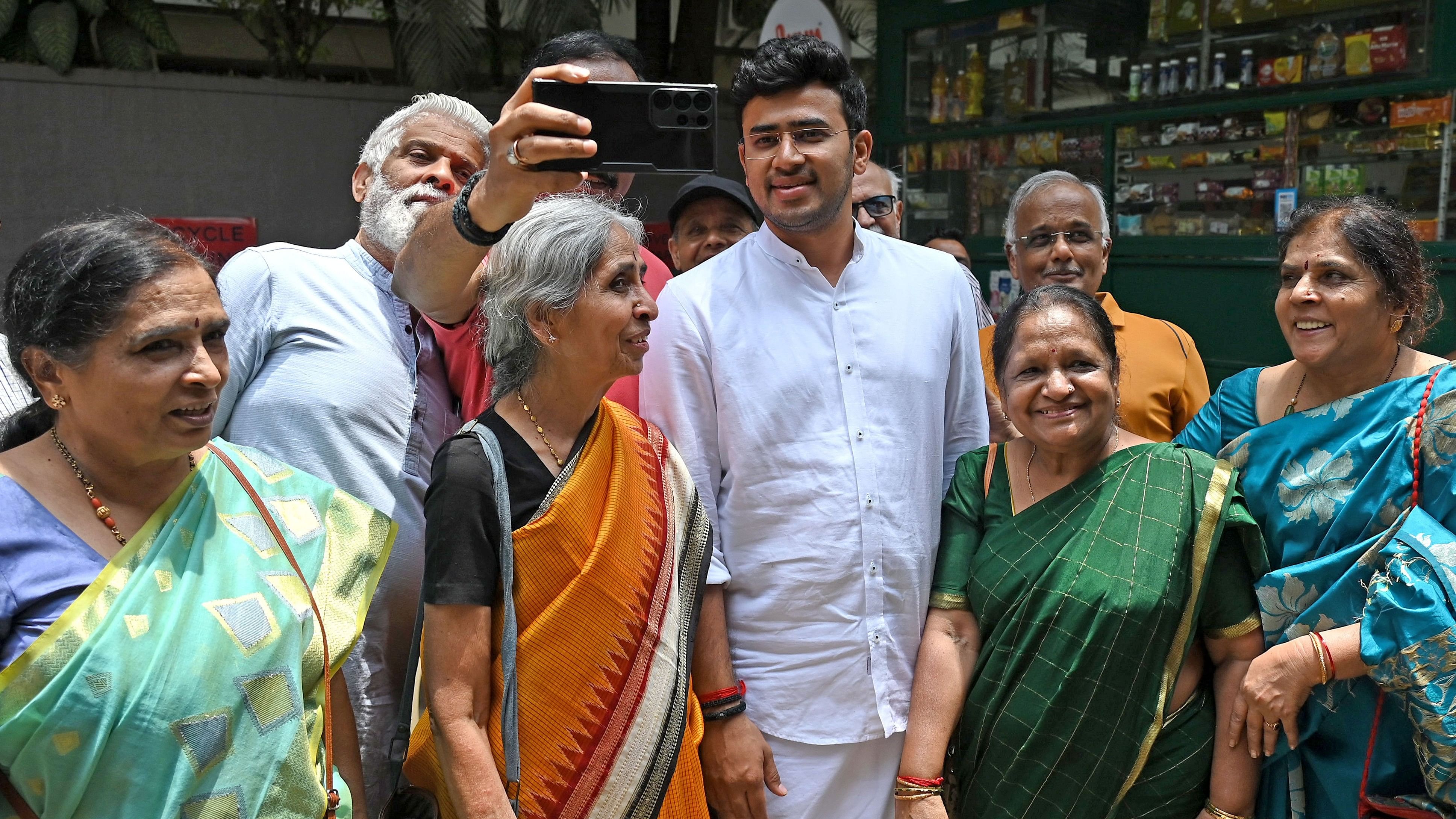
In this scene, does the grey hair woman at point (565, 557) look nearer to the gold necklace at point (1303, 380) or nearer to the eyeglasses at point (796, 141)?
the eyeglasses at point (796, 141)

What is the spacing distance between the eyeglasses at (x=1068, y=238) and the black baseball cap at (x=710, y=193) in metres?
0.89

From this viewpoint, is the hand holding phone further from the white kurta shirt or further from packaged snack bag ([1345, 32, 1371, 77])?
packaged snack bag ([1345, 32, 1371, 77])

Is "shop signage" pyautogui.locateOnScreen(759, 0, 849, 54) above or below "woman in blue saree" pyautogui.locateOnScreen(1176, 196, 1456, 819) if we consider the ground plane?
above

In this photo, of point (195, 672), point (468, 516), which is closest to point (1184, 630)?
point (468, 516)

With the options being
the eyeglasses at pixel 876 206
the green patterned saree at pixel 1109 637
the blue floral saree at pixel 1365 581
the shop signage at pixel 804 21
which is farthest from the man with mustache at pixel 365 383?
the shop signage at pixel 804 21

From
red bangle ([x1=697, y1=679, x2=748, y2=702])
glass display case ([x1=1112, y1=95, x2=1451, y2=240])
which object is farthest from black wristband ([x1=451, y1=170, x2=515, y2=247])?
glass display case ([x1=1112, y1=95, x2=1451, y2=240])

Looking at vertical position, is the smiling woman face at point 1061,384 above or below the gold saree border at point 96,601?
above

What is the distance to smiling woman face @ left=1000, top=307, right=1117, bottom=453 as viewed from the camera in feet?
7.21

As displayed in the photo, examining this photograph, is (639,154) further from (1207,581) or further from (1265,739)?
(1265,739)

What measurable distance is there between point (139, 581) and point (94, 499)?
0.16 metres

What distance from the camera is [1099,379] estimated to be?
220 cm

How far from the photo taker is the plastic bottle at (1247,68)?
5805 mm

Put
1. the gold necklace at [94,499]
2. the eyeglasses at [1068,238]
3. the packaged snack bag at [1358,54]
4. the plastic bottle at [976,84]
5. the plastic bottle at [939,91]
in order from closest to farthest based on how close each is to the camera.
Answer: the gold necklace at [94,499] < the eyeglasses at [1068,238] < the packaged snack bag at [1358,54] < the plastic bottle at [976,84] < the plastic bottle at [939,91]

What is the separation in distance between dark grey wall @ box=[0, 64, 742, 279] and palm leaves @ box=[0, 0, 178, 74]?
163mm
